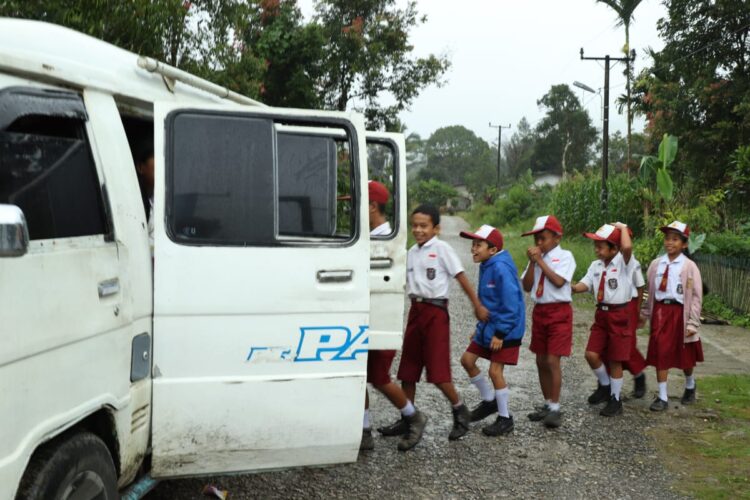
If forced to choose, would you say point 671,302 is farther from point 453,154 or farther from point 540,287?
point 453,154

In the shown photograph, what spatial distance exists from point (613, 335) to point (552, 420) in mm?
966

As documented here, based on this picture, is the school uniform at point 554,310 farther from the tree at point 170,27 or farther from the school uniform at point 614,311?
the tree at point 170,27

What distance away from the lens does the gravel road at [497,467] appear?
4734 millimetres

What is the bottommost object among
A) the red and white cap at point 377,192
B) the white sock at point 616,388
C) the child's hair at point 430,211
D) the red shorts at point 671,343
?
the white sock at point 616,388

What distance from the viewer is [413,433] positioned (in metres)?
5.48

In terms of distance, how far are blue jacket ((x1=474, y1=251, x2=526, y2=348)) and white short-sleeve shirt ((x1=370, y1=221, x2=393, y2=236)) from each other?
100 centimetres

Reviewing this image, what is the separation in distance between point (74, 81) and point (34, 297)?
3.13 ft

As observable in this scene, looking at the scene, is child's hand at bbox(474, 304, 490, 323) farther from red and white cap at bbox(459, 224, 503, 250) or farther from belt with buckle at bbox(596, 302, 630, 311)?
belt with buckle at bbox(596, 302, 630, 311)

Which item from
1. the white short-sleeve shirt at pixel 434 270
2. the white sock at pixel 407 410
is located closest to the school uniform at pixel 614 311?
the white short-sleeve shirt at pixel 434 270

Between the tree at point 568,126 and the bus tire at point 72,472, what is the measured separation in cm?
5940

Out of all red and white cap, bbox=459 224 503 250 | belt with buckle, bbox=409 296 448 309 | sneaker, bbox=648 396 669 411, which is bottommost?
sneaker, bbox=648 396 669 411

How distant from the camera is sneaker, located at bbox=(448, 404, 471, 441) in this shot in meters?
5.75

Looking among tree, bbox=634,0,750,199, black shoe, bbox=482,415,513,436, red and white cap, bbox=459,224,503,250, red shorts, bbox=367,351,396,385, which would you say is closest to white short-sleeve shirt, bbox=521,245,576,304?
red and white cap, bbox=459,224,503,250

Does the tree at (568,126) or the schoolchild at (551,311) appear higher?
the tree at (568,126)
